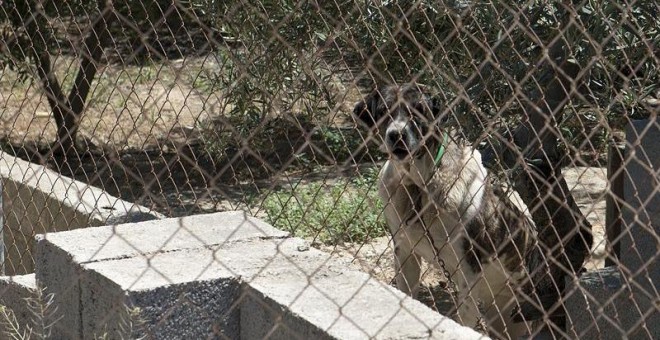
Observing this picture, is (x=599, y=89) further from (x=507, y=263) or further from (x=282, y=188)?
(x=282, y=188)

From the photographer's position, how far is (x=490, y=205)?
5.32 meters

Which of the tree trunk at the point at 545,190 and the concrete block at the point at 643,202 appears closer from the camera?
the concrete block at the point at 643,202

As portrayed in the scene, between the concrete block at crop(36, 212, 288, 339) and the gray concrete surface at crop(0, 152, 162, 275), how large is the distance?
1.78 feet

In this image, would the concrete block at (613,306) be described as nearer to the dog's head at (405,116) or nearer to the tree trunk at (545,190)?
the tree trunk at (545,190)

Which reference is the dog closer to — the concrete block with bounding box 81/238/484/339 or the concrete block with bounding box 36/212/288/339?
the concrete block with bounding box 36/212/288/339

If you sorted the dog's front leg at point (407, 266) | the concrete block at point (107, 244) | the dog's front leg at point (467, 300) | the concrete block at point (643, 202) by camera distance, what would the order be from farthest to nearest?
1. the dog's front leg at point (407, 266)
2. the dog's front leg at point (467, 300)
3. the concrete block at point (643, 202)
4. the concrete block at point (107, 244)

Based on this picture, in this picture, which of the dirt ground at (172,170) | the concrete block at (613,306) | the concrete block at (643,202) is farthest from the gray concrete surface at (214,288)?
the dirt ground at (172,170)

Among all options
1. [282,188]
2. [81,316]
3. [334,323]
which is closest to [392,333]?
[334,323]

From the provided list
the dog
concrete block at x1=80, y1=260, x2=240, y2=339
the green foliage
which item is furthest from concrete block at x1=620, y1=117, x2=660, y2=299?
the green foliage

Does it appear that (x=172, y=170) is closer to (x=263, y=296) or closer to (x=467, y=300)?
(x=467, y=300)

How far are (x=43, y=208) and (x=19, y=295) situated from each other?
2.78 ft

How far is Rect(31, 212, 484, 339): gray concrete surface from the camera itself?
9.83 feet

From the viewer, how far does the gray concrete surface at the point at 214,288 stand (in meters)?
3.00

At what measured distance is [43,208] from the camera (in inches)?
185
